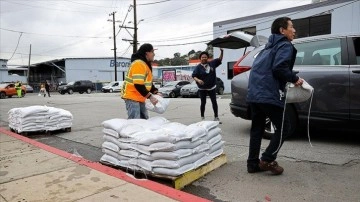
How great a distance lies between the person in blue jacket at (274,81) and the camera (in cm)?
373

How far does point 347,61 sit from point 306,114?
36.6 inches

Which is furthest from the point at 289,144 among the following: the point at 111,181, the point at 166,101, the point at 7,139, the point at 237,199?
the point at 7,139

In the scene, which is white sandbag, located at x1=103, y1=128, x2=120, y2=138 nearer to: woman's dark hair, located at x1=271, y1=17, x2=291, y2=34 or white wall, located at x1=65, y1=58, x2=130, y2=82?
woman's dark hair, located at x1=271, y1=17, x2=291, y2=34

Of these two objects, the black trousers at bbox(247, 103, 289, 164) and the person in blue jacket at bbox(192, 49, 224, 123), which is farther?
the person in blue jacket at bbox(192, 49, 224, 123)

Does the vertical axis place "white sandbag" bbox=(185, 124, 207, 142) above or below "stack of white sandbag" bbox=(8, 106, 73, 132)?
above

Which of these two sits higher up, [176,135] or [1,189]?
[176,135]

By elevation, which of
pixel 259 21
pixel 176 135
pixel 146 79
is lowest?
pixel 176 135

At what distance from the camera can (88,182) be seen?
3895mm

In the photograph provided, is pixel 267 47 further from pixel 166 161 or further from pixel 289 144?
pixel 289 144

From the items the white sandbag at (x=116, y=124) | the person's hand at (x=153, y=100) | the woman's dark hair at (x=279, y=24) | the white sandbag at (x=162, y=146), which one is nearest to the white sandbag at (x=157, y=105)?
the person's hand at (x=153, y=100)

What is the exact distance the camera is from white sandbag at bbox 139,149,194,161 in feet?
12.2

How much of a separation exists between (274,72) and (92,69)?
6072 cm

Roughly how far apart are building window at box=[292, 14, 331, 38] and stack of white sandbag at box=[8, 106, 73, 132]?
21493 mm

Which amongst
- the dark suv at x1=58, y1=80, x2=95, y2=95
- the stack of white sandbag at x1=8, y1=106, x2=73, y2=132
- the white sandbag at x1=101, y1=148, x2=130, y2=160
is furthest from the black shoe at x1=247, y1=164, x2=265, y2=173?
the dark suv at x1=58, y1=80, x2=95, y2=95
